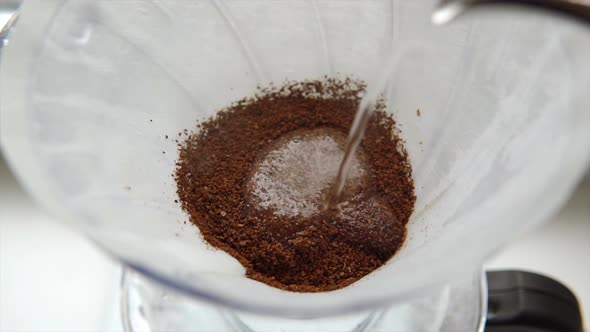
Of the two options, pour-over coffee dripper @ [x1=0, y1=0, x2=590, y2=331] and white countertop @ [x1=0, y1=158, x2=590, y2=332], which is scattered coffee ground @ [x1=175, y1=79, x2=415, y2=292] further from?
white countertop @ [x1=0, y1=158, x2=590, y2=332]

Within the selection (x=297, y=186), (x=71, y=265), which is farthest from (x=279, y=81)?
(x=71, y=265)

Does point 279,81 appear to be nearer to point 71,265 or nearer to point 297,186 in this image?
point 297,186

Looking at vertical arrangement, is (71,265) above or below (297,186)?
below

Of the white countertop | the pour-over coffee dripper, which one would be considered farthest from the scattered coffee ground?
the white countertop

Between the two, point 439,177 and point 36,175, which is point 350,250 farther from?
point 36,175

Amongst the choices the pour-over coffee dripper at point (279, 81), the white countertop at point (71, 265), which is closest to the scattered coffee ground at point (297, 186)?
the pour-over coffee dripper at point (279, 81)

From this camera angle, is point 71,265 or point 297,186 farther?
point 71,265
